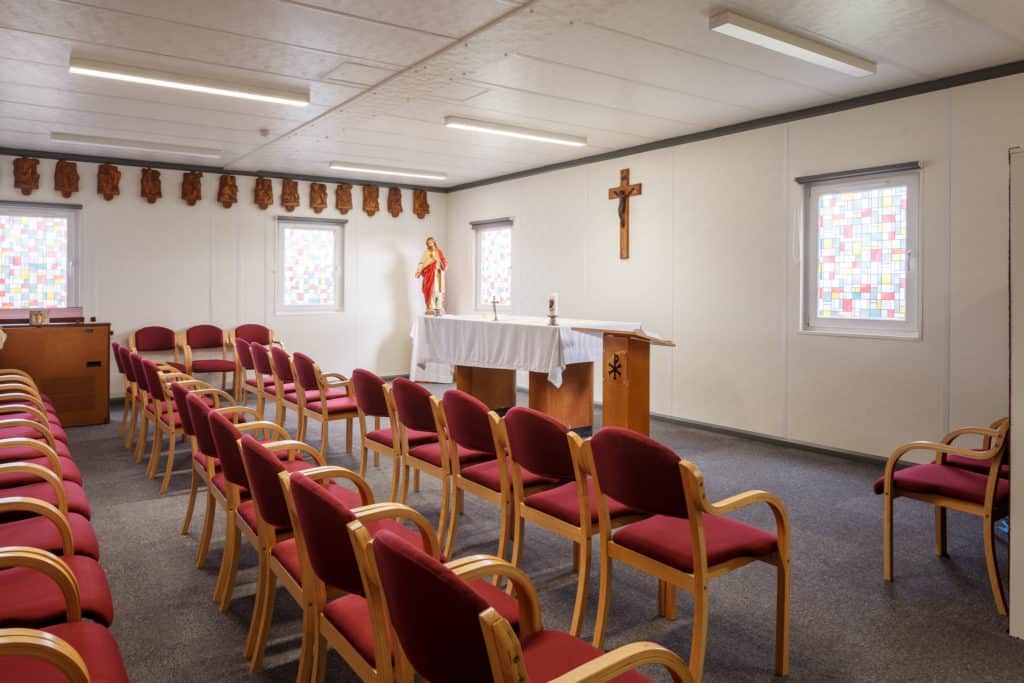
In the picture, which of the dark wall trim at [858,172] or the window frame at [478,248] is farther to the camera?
the window frame at [478,248]

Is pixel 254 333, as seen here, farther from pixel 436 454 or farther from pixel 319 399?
pixel 436 454

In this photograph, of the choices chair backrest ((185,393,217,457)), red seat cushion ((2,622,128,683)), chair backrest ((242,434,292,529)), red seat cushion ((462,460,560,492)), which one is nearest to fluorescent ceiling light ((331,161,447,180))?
chair backrest ((185,393,217,457))

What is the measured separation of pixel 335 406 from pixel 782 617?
3357 mm

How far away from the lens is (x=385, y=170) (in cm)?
834

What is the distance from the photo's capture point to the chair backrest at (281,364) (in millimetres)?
5625

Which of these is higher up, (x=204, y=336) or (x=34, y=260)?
(x=34, y=260)

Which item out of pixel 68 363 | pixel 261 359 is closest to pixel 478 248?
pixel 261 359

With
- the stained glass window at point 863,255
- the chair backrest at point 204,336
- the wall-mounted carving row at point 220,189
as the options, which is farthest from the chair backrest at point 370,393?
the wall-mounted carving row at point 220,189

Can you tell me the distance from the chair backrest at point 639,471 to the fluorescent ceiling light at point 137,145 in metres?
6.12

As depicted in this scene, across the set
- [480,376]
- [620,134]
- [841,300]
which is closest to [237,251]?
[480,376]

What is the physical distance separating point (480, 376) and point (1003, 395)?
3.97m

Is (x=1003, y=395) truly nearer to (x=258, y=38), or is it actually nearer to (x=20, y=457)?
(x=258, y=38)

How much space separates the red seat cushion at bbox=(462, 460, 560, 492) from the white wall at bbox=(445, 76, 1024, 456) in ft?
10.5

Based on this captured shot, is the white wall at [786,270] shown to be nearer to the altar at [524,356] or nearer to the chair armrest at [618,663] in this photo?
the altar at [524,356]
